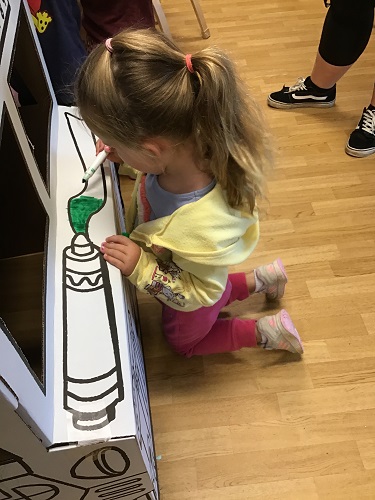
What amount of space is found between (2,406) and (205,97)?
46 cm

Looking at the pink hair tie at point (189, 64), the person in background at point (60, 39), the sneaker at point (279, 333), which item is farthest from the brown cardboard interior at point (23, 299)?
the pink hair tie at point (189, 64)

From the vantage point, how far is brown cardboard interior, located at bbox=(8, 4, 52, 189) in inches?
38.5

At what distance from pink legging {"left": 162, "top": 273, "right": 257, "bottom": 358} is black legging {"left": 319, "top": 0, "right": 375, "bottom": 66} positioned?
92cm

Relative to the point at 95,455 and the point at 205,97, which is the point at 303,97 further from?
the point at 95,455

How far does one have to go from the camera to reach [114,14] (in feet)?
4.63

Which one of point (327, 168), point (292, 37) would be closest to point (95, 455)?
point (327, 168)

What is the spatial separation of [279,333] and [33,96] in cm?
74

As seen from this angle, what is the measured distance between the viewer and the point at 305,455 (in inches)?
41.4

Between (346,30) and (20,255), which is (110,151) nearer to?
(20,255)

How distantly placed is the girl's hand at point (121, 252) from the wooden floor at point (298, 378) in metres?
0.32

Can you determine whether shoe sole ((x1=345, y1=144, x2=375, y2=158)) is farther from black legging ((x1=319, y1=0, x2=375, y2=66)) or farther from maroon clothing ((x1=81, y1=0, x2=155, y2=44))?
maroon clothing ((x1=81, y1=0, x2=155, y2=44))

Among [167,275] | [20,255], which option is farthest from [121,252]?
[20,255]

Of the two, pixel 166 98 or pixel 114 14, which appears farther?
pixel 114 14

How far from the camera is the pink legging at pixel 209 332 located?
1.06 metres
